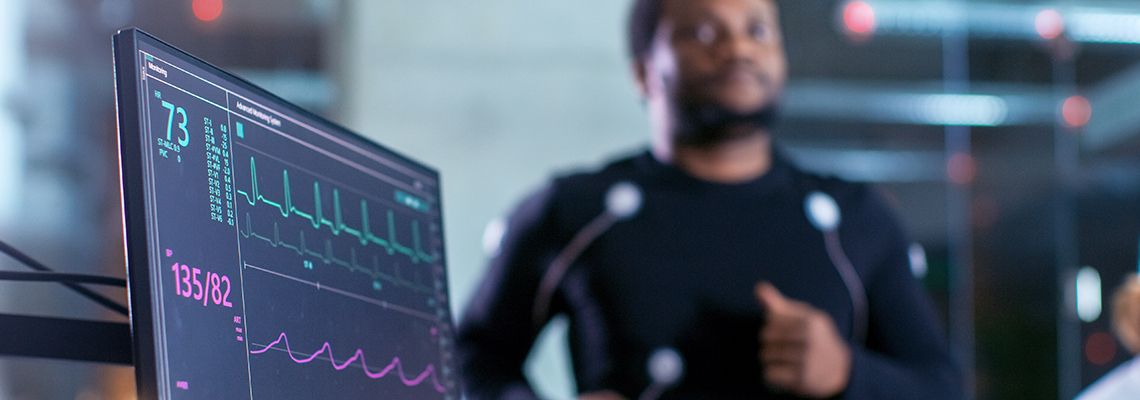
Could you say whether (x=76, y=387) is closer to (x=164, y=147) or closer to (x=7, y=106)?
(x=7, y=106)

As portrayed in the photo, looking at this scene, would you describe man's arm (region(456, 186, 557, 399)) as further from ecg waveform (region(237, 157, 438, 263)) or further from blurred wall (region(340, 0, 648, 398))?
blurred wall (region(340, 0, 648, 398))

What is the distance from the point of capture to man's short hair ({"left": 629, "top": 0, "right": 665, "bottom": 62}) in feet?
5.88

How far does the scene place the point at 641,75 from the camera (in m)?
1.84

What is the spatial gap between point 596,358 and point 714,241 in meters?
0.19

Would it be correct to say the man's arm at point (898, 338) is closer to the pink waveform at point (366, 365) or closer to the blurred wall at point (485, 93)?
the pink waveform at point (366, 365)

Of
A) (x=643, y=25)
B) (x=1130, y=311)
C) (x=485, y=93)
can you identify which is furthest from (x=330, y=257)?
(x=485, y=93)

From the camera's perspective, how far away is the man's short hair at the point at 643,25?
5.88 ft

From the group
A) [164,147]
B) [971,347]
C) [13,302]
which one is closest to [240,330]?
[164,147]

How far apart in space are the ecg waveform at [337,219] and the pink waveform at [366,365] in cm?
9

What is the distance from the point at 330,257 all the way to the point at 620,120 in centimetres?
203

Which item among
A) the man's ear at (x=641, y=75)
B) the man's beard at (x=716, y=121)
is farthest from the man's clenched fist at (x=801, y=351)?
the man's ear at (x=641, y=75)

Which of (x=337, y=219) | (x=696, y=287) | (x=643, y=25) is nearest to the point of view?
(x=337, y=219)

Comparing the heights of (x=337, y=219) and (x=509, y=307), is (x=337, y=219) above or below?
above

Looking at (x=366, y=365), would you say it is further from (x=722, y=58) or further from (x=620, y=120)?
(x=620, y=120)
